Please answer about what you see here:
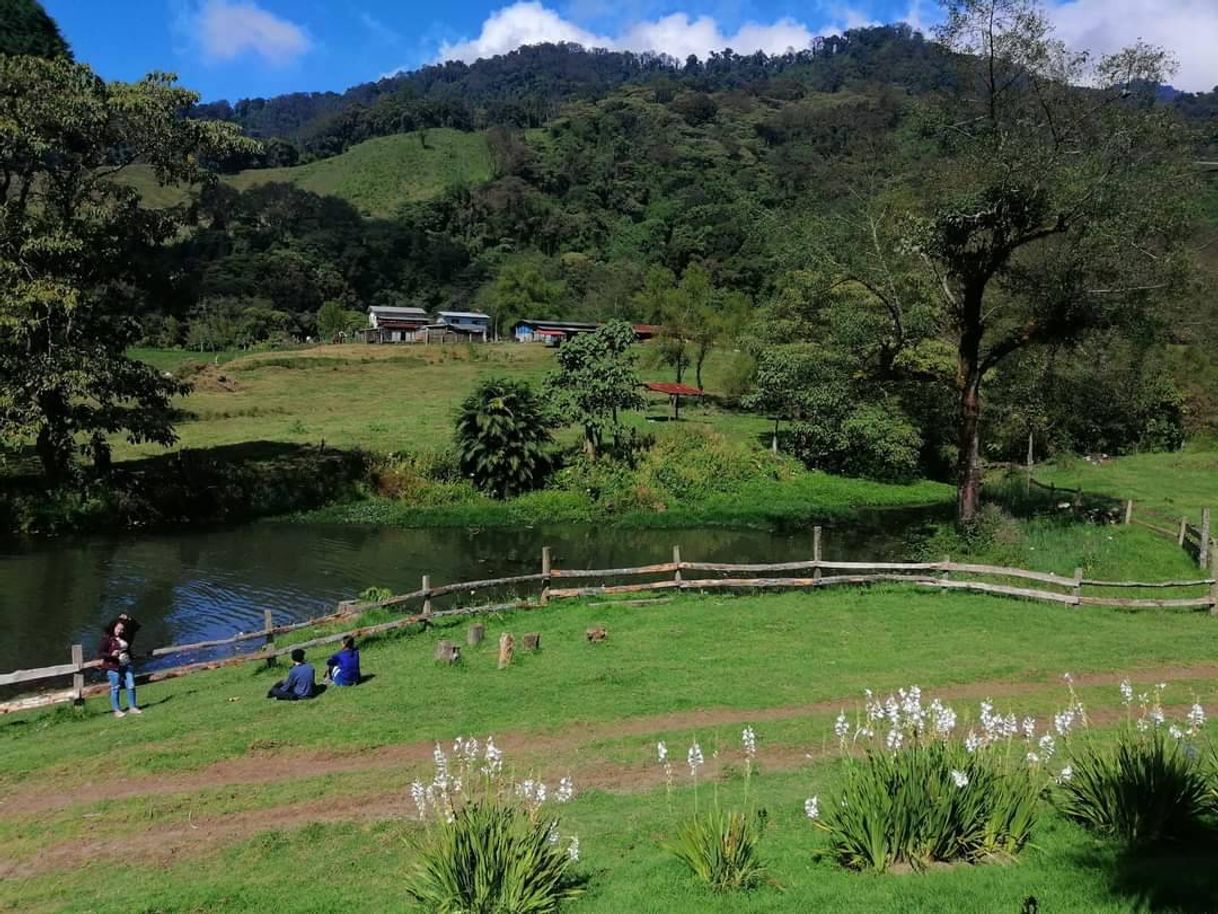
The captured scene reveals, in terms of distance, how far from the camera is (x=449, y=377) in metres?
71.6

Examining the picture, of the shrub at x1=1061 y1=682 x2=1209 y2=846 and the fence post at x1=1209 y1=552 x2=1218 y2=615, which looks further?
the fence post at x1=1209 y1=552 x2=1218 y2=615

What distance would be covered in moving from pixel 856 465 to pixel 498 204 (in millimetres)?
119992

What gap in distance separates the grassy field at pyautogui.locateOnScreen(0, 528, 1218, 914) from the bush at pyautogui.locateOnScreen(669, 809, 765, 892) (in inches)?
8.3

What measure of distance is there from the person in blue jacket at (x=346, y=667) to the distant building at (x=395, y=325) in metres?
80.4

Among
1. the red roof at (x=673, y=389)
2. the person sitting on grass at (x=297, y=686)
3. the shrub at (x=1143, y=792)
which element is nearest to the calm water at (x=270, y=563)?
the person sitting on grass at (x=297, y=686)

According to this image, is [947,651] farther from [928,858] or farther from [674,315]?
[674,315]

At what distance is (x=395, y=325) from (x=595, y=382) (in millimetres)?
66907

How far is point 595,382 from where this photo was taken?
142 feet

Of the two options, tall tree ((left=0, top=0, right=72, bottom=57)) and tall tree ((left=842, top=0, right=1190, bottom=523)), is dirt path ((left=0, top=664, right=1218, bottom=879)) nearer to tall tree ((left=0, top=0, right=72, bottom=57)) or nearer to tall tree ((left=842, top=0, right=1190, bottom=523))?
tall tree ((left=842, top=0, right=1190, bottom=523))

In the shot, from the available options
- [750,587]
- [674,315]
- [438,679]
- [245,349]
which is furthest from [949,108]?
[245,349]

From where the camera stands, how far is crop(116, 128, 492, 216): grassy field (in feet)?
550

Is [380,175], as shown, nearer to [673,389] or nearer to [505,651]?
[673,389]

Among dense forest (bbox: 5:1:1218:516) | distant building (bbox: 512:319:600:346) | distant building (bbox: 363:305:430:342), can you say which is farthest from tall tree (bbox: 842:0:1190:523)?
distant building (bbox: 363:305:430:342)

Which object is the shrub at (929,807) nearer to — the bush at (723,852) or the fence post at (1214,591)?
the bush at (723,852)
